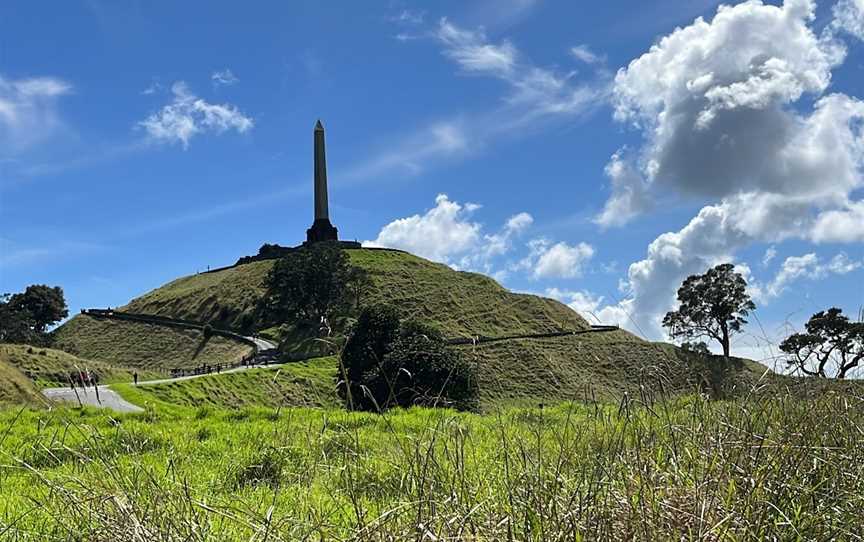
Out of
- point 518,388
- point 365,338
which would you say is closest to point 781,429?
point 365,338

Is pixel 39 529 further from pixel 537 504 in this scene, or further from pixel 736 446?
pixel 736 446

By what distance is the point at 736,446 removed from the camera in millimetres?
5512

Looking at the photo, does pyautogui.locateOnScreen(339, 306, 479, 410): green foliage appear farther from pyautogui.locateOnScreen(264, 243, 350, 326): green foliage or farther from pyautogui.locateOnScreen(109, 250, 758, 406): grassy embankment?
pyautogui.locateOnScreen(264, 243, 350, 326): green foliage

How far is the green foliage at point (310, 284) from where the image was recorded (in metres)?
90.7

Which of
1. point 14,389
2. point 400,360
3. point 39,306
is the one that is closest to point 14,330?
point 39,306

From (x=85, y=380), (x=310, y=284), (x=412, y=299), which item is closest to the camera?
(x=85, y=380)

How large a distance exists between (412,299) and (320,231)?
72.3ft

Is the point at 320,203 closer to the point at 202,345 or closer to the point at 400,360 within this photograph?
the point at 202,345

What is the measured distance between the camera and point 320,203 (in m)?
118

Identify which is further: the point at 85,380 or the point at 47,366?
the point at 47,366

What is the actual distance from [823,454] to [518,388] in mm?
59936

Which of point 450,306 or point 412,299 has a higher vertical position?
point 412,299

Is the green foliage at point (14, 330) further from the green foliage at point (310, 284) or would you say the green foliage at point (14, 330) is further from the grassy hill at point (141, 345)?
the green foliage at point (310, 284)

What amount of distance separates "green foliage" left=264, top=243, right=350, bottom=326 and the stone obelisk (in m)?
22.9
